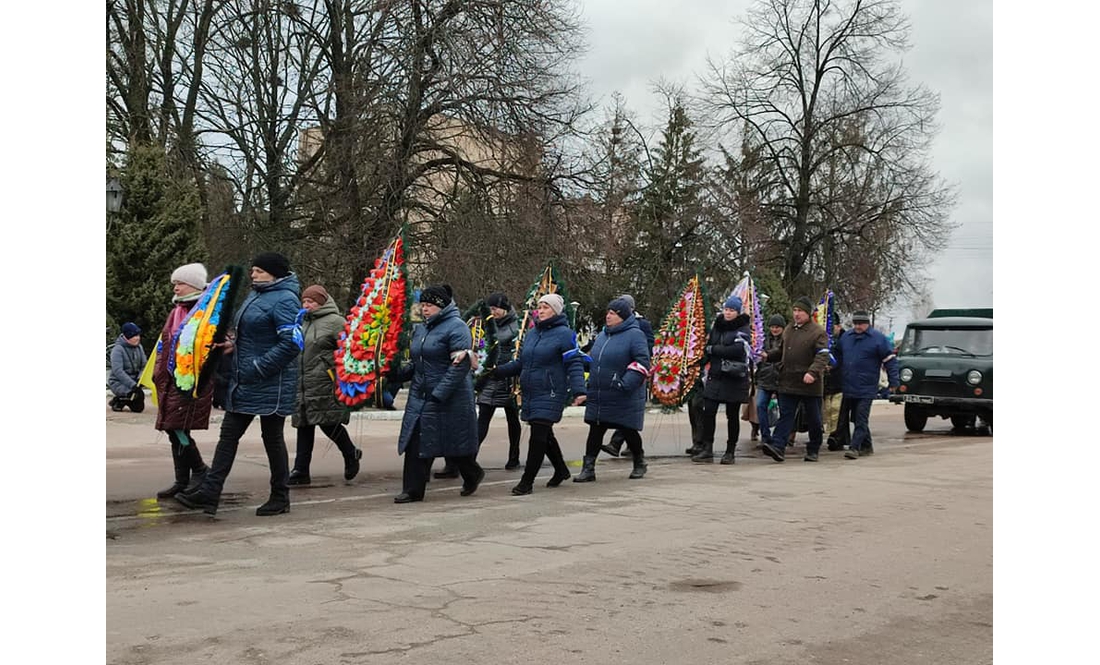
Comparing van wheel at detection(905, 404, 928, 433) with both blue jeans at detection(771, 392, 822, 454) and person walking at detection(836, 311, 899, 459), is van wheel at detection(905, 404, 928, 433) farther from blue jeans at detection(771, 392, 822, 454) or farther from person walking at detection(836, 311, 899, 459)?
blue jeans at detection(771, 392, 822, 454)

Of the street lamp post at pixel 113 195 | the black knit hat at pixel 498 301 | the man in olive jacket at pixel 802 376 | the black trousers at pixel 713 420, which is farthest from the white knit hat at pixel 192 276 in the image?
the street lamp post at pixel 113 195

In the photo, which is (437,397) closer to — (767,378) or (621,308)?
(621,308)

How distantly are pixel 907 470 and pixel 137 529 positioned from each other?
26.8 ft

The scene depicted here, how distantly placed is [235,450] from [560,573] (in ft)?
10.1

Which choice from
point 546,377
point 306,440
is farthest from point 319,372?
point 546,377

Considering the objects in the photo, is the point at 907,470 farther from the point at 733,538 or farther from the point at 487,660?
the point at 487,660

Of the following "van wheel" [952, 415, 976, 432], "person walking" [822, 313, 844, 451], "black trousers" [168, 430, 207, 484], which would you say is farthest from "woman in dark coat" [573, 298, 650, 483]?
"van wheel" [952, 415, 976, 432]

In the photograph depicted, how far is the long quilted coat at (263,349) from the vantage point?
8742 mm

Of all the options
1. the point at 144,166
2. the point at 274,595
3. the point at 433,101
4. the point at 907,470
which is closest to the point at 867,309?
the point at 433,101

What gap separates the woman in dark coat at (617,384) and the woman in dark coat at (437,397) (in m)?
1.98

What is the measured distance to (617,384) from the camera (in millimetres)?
11492

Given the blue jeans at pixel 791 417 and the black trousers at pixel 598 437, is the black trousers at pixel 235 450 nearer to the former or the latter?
the black trousers at pixel 598 437

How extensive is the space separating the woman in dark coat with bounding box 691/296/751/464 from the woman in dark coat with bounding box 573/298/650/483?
6.03 ft

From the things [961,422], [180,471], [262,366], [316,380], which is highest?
[262,366]
